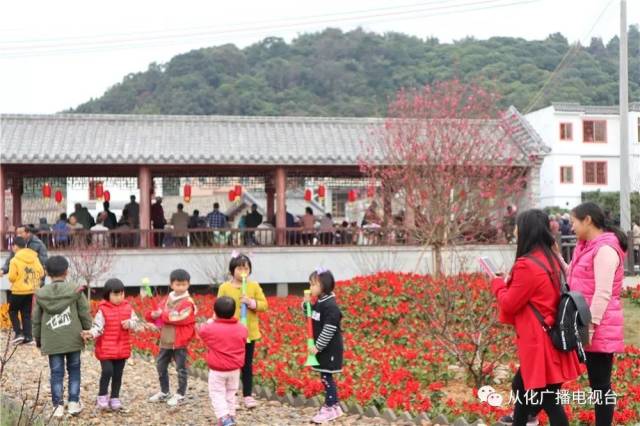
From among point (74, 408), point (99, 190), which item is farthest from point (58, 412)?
point (99, 190)

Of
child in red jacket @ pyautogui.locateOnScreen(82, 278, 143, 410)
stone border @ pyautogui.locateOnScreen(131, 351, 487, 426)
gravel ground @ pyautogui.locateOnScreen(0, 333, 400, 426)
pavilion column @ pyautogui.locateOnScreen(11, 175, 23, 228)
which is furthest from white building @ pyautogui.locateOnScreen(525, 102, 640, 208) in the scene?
child in red jacket @ pyautogui.locateOnScreen(82, 278, 143, 410)

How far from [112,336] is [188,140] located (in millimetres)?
12902

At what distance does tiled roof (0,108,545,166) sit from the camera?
739 inches

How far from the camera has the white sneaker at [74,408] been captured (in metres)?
7.17

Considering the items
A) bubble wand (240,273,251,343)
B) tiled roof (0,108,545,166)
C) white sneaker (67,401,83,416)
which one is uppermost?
tiled roof (0,108,545,166)

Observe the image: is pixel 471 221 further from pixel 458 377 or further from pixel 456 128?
pixel 458 377

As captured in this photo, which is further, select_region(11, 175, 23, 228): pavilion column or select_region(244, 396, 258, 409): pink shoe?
select_region(11, 175, 23, 228): pavilion column

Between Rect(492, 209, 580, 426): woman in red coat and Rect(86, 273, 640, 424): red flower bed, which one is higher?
Rect(492, 209, 580, 426): woman in red coat

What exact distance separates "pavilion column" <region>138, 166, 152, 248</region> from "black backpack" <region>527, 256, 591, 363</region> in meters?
14.3

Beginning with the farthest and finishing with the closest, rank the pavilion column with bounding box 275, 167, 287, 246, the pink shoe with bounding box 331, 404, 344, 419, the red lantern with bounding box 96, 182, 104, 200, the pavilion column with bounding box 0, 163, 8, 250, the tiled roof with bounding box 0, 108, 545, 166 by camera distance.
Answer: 1. the red lantern with bounding box 96, 182, 104, 200
2. the pavilion column with bounding box 275, 167, 287, 246
3. the tiled roof with bounding box 0, 108, 545, 166
4. the pavilion column with bounding box 0, 163, 8, 250
5. the pink shoe with bounding box 331, 404, 344, 419

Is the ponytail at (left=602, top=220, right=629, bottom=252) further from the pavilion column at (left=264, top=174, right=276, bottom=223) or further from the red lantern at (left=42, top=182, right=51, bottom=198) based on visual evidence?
the red lantern at (left=42, top=182, right=51, bottom=198)

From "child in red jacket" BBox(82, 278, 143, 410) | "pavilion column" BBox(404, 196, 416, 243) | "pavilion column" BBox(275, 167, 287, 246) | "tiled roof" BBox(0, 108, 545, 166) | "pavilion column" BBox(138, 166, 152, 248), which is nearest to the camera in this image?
"child in red jacket" BBox(82, 278, 143, 410)

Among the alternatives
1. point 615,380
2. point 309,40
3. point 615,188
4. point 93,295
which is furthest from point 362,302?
point 309,40

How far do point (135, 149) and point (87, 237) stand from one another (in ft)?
7.55
